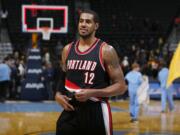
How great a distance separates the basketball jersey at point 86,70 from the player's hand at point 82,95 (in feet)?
0.58

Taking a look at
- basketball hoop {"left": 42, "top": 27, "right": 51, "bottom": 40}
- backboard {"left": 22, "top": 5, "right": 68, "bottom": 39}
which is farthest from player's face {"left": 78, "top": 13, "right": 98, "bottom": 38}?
backboard {"left": 22, "top": 5, "right": 68, "bottom": 39}

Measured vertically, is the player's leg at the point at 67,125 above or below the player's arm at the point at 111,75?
below

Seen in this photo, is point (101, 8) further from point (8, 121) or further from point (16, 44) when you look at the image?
point (8, 121)

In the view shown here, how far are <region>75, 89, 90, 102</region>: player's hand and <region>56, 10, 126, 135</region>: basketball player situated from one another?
62 millimetres

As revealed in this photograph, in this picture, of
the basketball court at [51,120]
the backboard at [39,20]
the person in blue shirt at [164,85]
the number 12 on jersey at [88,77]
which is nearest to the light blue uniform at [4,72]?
the basketball court at [51,120]

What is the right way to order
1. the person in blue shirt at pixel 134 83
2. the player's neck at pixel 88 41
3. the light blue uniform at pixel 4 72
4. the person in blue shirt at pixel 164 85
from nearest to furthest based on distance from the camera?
the player's neck at pixel 88 41
the person in blue shirt at pixel 134 83
the person in blue shirt at pixel 164 85
the light blue uniform at pixel 4 72

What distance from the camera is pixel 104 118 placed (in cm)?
475

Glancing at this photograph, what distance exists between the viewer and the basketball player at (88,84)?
4660mm

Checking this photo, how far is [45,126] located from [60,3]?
19.2m

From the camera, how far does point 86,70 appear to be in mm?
4668

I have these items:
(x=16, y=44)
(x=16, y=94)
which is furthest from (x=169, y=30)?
(x=16, y=94)

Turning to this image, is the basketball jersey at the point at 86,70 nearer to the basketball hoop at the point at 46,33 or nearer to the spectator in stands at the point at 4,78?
the spectator in stands at the point at 4,78

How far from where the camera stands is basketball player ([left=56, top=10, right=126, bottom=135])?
4.66 metres

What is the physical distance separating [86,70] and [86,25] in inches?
16.0
